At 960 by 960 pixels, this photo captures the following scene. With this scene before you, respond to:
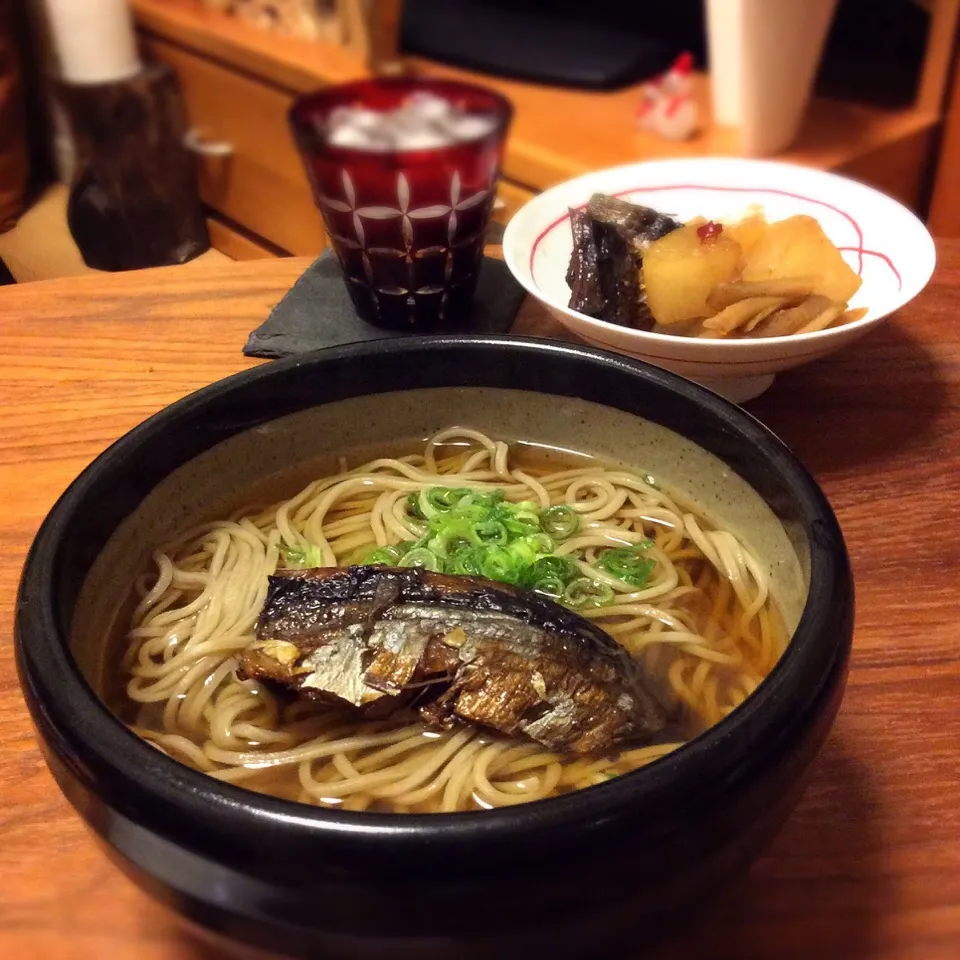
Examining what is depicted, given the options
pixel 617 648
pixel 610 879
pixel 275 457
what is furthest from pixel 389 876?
pixel 275 457

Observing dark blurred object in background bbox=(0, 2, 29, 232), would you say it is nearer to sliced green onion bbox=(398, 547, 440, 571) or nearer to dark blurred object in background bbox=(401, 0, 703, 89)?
dark blurred object in background bbox=(401, 0, 703, 89)

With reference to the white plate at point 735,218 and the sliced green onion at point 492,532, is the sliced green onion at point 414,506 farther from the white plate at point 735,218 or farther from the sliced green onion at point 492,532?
the white plate at point 735,218

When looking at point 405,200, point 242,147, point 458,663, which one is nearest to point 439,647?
point 458,663

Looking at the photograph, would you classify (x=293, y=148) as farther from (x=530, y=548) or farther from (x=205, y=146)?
(x=205, y=146)

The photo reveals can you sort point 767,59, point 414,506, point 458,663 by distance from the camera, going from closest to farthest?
point 458,663 < point 414,506 < point 767,59

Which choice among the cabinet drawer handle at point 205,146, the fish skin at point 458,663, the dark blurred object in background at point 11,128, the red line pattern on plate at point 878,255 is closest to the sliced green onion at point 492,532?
the fish skin at point 458,663

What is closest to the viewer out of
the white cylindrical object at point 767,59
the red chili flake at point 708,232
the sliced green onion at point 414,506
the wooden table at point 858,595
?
the wooden table at point 858,595

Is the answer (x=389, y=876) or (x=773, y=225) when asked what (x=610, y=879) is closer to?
(x=389, y=876)
